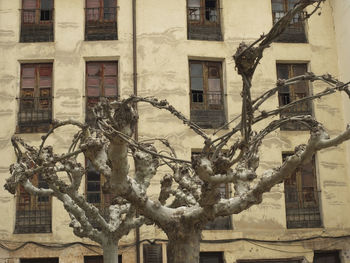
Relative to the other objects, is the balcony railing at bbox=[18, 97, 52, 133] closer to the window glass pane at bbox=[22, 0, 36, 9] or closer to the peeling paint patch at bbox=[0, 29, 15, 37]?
the peeling paint patch at bbox=[0, 29, 15, 37]

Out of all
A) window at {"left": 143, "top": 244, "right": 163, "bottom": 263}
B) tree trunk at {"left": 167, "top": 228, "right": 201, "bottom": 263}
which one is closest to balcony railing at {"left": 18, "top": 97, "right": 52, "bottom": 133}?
window at {"left": 143, "top": 244, "right": 163, "bottom": 263}

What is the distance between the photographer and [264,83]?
68.1ft

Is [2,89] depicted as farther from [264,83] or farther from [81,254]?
[264,83]

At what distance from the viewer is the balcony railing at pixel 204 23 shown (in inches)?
827

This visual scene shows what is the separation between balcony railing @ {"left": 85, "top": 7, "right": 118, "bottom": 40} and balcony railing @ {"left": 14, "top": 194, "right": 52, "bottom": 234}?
590cm

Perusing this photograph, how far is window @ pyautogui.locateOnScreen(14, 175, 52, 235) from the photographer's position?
62.5 feet

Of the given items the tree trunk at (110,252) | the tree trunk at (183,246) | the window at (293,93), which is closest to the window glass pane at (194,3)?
the window at (293,93)

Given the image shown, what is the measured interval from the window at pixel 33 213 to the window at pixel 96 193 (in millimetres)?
1339

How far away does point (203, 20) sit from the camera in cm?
2127

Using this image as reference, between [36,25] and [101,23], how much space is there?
2.28 m

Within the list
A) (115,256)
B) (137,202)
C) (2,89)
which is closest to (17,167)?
(115,256)

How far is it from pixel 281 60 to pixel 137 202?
40.8ft

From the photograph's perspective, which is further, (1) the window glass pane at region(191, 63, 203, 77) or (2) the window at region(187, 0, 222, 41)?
(2) the window at region(187, 0, 222, 41)

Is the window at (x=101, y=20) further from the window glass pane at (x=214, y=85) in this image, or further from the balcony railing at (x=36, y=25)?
the window glass pane at (x=214, y=85)
